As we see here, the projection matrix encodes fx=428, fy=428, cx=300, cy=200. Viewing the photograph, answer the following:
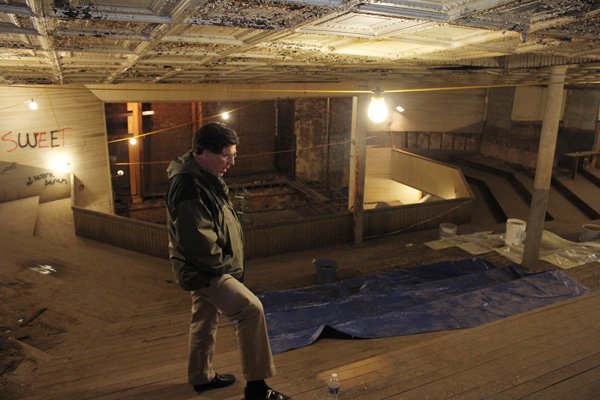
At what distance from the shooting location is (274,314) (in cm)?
528

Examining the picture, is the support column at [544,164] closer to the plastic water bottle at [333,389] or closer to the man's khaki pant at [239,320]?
the plastic water bottle at [333,389]

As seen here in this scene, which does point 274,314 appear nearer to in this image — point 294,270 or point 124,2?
point 294,270

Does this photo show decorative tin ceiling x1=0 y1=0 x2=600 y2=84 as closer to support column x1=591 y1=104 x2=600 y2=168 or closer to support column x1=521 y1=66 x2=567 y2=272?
support column x1=521 y1=66 x2=567 y2=272

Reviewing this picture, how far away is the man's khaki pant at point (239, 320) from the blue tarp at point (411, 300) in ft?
4.03

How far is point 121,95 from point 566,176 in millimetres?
12799

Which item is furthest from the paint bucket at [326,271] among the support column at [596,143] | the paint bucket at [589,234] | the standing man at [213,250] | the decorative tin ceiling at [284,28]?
the support column at [596,143]

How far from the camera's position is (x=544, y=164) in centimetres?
679

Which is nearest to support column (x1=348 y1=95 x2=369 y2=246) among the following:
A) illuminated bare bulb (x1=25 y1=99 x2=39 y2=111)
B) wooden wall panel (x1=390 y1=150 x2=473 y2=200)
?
wooden wall panel (x1=390 y1=150 x2=473 y2=200)

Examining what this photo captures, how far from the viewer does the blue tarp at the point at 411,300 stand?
473 cm

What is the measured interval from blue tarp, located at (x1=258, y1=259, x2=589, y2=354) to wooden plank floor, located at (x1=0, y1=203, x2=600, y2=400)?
221mm

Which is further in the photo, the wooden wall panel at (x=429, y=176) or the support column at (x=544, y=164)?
the wooden wall panel at (x=429, y=176)

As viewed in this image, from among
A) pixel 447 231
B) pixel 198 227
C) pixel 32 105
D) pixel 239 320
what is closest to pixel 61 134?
pixel 32 105

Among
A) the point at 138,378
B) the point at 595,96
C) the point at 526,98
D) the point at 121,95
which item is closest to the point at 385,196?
the point at 526,98

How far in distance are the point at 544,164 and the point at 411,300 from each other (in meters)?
3.21
